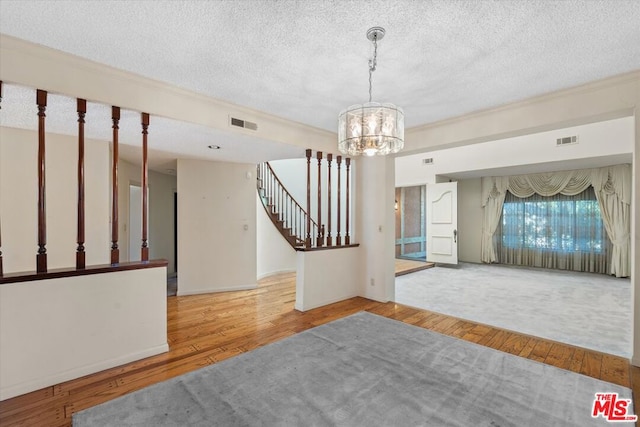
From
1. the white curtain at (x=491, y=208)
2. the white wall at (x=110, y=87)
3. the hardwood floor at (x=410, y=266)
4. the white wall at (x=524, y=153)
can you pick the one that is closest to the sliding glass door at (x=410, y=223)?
the white wall at (x=524, y=153)

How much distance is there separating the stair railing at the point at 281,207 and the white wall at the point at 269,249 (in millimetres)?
153

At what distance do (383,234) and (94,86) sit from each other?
4.01 m

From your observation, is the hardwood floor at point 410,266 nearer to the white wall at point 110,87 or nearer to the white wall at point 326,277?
the white wall at point 326,277

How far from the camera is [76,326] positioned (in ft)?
8.13

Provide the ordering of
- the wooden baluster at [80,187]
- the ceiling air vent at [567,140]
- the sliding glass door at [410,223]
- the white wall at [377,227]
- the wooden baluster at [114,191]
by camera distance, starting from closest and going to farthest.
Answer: the wooden baluster at [80,187] → the wooden baluster at [114,191] → the white wall at [377,227] → the ceiling air vent at [567,140] → the sliding glass door at [410,223]

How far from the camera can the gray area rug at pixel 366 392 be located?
190cm

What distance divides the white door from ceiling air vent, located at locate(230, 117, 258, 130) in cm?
604

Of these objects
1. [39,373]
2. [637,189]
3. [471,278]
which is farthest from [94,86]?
[471,278]

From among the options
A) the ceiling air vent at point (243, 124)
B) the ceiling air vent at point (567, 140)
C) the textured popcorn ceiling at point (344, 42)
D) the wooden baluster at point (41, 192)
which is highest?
the ceiling air vent at point (567, 140)

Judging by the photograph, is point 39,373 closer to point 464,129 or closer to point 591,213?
point 464,129

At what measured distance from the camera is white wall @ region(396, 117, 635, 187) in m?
5.29

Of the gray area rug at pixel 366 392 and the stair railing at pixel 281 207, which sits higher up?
the stair railing at pixel 281 207

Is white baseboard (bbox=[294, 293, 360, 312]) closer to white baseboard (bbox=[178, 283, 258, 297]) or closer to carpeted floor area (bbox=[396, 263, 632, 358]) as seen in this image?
carpeted floor area (bbox=[396, 263, 632, 358])

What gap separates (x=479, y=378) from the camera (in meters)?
2.37
